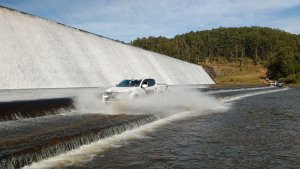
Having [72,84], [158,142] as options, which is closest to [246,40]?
[72,84]

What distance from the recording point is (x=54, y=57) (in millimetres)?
37000

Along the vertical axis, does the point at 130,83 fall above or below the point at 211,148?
above

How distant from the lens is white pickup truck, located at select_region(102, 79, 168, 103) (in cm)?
2539

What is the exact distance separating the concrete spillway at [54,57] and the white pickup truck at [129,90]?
8082 mm

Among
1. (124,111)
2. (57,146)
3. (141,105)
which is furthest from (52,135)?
(141,105)

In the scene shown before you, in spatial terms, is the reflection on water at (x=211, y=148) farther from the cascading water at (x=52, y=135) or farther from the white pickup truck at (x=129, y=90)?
the white pickup truck at (x=129, y=90)

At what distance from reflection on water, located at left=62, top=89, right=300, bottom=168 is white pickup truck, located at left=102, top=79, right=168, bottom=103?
7.29m

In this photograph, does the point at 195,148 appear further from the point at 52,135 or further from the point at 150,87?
the point at 150,87

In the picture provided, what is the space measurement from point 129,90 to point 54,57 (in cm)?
1379

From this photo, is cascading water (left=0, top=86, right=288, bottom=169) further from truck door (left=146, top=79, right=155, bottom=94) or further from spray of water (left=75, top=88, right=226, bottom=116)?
truck door (left=146, top=79, right=155, bottom=94)

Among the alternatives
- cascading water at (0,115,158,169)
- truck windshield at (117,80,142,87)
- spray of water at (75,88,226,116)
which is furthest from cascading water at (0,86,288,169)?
truck windshield at (117,80,142,87)

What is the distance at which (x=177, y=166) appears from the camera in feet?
33.8

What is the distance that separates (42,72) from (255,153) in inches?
976

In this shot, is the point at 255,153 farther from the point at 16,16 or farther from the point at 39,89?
Result: the point at 16,16
